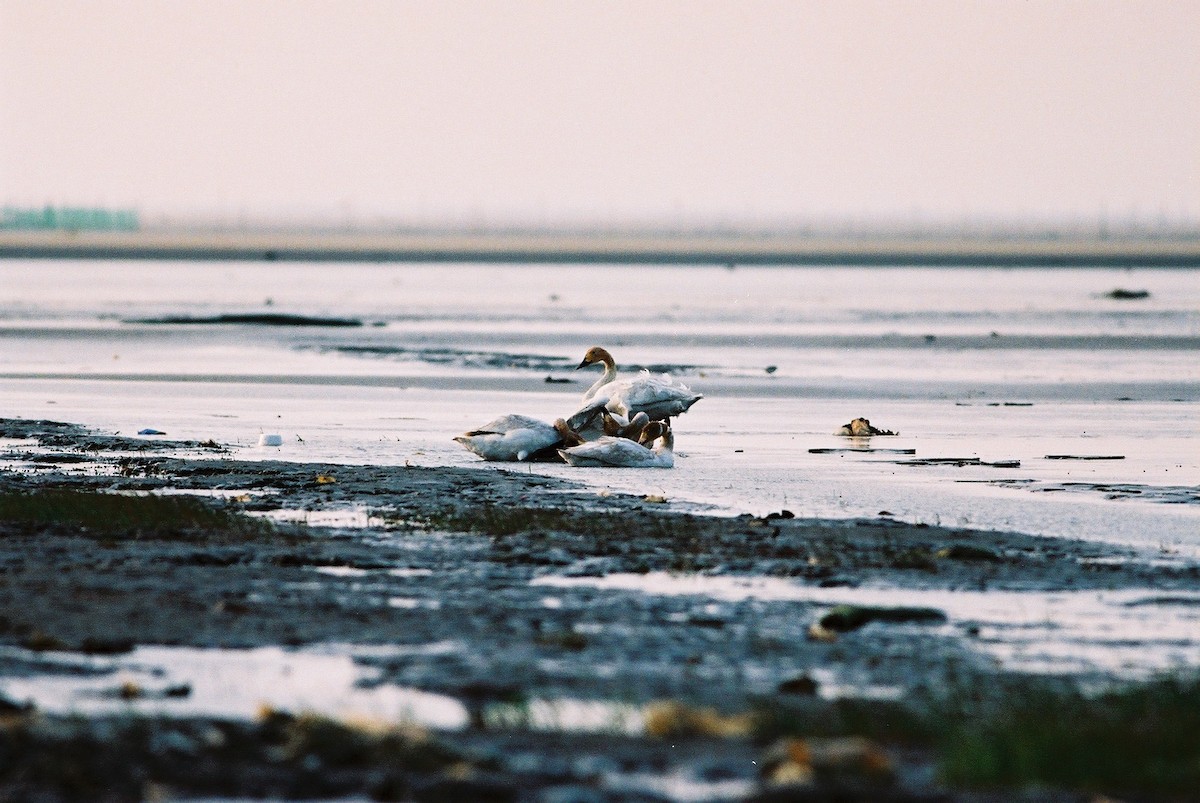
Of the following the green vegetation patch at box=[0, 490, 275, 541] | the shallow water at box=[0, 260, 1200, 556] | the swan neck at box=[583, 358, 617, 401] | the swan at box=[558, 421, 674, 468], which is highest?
the swan neck at box=[583, 358, 617, 401]

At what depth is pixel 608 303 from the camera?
222 ft

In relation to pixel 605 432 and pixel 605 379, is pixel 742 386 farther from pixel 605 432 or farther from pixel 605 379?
pixel 605 432

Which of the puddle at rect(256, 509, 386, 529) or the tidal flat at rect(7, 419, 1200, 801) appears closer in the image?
Result: the tidal flat at rect(7, 419, 1200, 801)

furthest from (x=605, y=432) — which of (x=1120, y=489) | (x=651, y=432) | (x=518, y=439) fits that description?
(x=1120, y=489)

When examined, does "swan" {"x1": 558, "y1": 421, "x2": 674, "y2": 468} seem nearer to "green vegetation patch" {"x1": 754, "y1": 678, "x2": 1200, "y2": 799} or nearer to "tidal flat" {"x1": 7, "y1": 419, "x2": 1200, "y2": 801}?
"tidal flat" {"x1": 7, "y1": 419, "x2": 1200, "y2": 801}

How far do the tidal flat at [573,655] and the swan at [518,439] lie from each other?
3617mm

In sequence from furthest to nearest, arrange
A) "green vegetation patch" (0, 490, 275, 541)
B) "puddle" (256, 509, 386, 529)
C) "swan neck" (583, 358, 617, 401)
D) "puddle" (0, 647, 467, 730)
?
"swan neck" (583, 358, 617, 401) < "puddle" (256, 509, 386, 529) < "green vegetation patch" (0, 490, 275, 541) < "puddle" (0, 647, 467, 730)

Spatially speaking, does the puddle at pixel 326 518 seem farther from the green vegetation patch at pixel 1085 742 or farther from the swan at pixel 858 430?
the swan at pixel 858 430

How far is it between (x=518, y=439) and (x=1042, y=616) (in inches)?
349

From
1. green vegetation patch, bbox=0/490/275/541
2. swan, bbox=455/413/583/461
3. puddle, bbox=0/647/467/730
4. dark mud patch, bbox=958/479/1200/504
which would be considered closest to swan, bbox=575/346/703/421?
swan, bbox=455/413/583/461

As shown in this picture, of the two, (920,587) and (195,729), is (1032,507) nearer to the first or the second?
(920,587)

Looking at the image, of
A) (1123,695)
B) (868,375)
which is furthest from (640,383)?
(868,375)

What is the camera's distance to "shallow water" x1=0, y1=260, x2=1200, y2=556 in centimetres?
1664

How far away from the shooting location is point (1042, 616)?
1049cm
